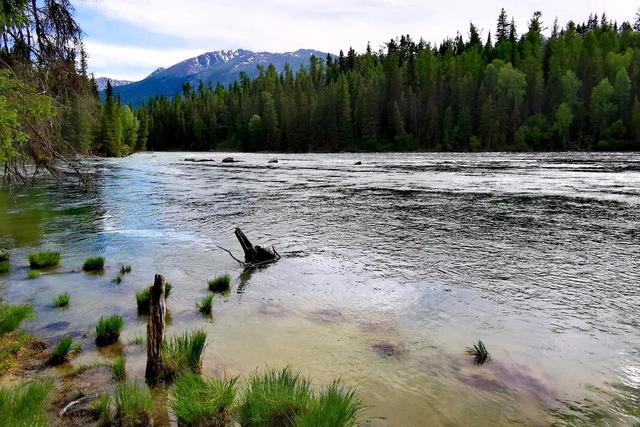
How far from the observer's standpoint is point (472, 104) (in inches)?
4520

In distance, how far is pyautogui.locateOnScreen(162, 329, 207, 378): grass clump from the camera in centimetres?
742

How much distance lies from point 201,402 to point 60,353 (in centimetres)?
374

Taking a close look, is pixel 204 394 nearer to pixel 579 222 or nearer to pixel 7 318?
pixel 7 318

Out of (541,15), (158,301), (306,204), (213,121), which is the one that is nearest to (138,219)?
(306,204)

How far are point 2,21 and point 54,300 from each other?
23.8 ft

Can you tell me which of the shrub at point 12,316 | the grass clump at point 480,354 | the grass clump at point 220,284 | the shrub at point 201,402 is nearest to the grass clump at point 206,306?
the grass clump at point 220,284

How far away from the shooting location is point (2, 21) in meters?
6.67

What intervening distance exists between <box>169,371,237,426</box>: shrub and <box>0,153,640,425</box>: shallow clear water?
1731mm

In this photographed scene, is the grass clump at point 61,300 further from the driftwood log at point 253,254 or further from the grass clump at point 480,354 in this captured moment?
the grass clump at point 480,354

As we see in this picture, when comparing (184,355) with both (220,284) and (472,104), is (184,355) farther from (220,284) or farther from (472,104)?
(472,104)

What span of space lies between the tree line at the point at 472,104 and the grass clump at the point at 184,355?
339 ft

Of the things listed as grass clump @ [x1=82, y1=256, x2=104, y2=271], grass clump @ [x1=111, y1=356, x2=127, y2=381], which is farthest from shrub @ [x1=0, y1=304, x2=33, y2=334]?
grass clump @ [x1=82, y1=256, x2=104, y2=271]

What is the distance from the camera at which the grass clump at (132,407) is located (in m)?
5.85

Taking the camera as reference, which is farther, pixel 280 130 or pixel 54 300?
pixel 280 130
